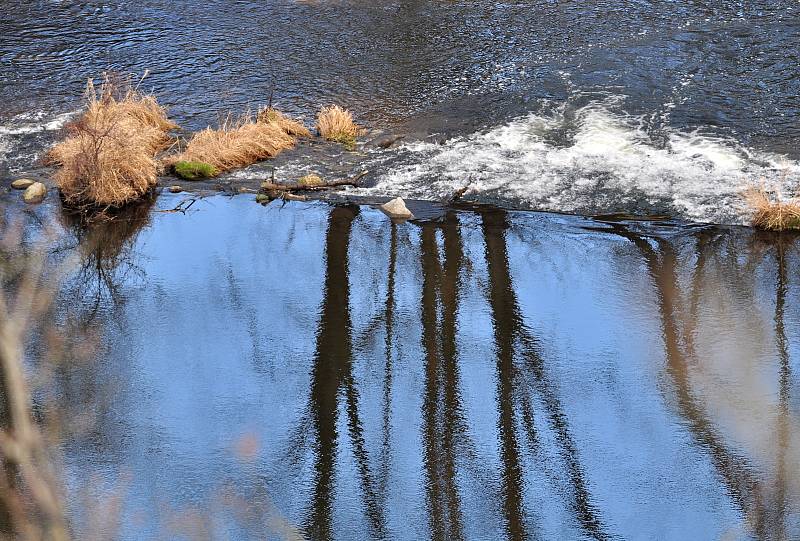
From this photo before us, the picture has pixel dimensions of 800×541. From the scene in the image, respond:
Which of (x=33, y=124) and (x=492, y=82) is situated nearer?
(x=33, y=124)

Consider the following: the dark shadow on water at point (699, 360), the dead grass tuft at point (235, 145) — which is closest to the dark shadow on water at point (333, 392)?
the dead grass tuft at point (235, 145)

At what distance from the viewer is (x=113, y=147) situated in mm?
11703

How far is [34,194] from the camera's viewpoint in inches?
469

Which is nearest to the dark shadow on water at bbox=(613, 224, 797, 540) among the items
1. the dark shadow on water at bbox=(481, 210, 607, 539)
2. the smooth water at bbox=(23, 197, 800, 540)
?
the smooth water at bbox=(23, 197, 800, 540)

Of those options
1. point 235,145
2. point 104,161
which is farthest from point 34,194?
point 235,145

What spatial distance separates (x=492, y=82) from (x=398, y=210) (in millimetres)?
4251

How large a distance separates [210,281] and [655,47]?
883 cm

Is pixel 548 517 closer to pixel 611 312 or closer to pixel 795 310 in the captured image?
pixel 611 312

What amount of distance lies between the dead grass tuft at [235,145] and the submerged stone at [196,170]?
0.39ft

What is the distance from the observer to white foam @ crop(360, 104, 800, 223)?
37.1 feet

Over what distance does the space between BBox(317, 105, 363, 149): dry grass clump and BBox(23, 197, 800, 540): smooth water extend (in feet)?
5.95

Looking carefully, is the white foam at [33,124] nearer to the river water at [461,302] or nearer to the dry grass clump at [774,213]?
the river water at [461,302]

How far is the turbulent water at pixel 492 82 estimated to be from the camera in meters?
11.9

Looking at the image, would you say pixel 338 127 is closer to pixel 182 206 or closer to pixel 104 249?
pixel 182 206
